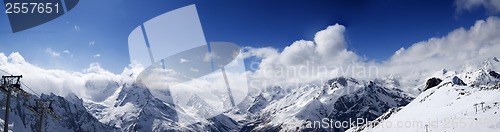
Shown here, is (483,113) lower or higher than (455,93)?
lower

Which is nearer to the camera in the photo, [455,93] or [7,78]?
[7,78]

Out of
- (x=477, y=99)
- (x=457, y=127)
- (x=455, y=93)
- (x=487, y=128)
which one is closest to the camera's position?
(x=487, y=128)

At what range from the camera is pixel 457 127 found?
42250mm

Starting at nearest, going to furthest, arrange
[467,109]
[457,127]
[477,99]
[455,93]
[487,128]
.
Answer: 1. [487,128]
2. [457,127]
3. [467,109]
4. [477,99]
5. [455,93]

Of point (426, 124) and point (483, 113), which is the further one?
point (426, 124)

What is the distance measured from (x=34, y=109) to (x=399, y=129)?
45515mm

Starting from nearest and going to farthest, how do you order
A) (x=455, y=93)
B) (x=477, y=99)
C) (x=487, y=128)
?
1. (x=487, y=128)
2. (x=477, y=99)
3. (x=455, y=93)

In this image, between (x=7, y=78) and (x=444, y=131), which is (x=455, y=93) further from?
(x=7, y=78)

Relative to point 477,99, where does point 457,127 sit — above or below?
below

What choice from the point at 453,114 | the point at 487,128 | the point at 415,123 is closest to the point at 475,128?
the point at 487,128

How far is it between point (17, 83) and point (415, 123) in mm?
45012

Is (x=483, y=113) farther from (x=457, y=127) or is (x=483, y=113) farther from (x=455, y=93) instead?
(x=455, y=93)

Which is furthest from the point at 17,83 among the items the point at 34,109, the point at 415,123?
the point at 415,123

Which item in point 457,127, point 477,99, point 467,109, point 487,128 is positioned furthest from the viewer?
point 477,99
